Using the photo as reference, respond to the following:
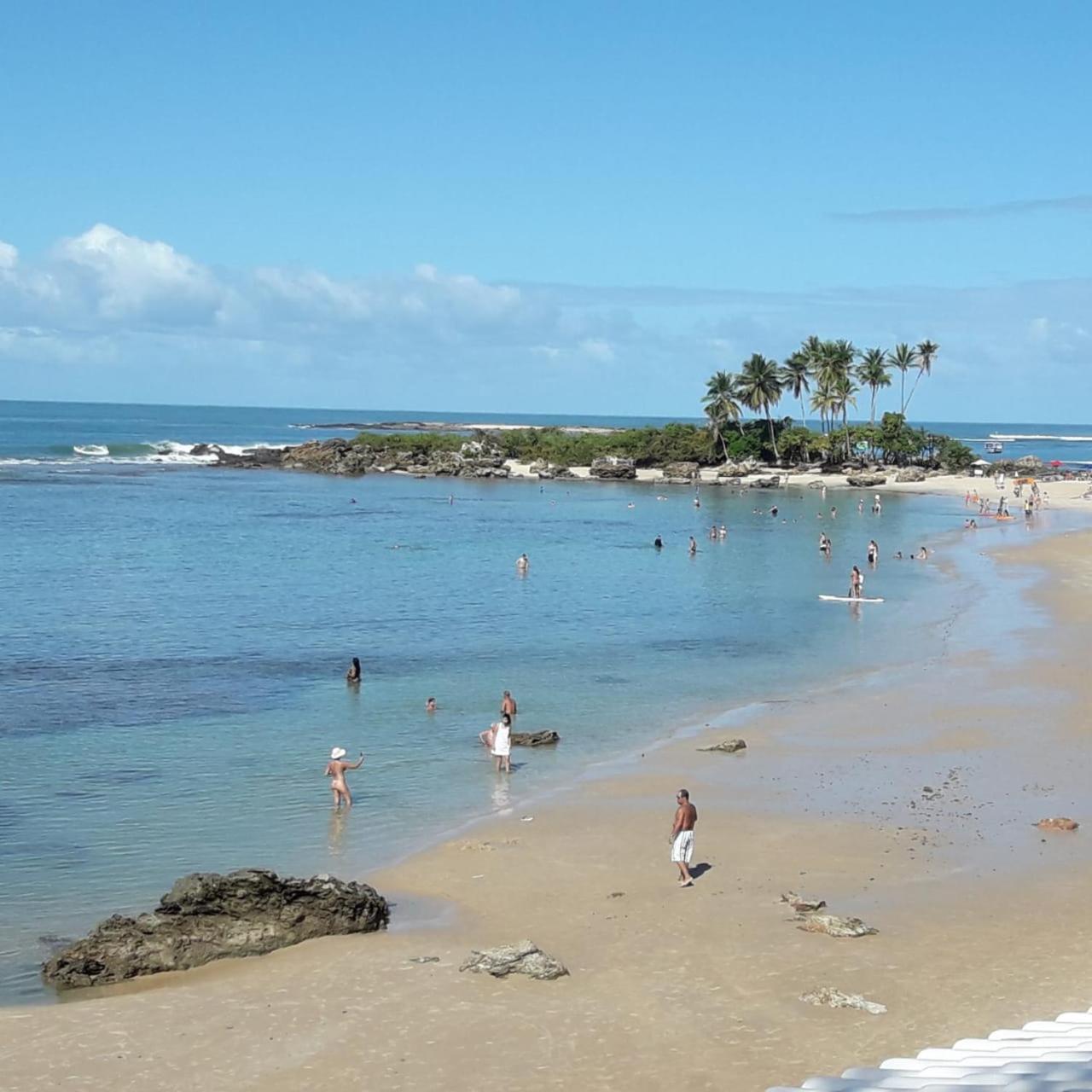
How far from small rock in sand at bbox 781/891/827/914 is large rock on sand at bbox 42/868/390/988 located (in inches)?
197

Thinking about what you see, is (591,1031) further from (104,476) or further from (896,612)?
(104,476)

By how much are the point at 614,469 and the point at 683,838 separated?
104686mm

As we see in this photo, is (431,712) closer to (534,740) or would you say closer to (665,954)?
(534,740)

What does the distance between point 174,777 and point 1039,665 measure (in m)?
21.7

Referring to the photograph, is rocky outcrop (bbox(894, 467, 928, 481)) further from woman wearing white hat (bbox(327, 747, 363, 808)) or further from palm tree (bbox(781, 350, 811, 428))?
woman wearing white hat (bbox(327, 747, 363, 808))

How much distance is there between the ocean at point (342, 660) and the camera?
19719 mm

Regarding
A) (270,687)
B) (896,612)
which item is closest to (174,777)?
(270,687)

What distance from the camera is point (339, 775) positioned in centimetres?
2081

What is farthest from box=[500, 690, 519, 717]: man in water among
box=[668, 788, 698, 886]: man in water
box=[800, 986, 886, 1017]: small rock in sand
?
box=[800, 986, 886, 1017]: small rock in sand

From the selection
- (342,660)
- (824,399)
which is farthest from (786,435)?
(342,660)

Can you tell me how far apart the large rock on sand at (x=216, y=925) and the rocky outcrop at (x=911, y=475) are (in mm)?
102052

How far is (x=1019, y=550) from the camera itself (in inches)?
2474

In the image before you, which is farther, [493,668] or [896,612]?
[896,612]

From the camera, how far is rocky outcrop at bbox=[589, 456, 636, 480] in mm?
120812
